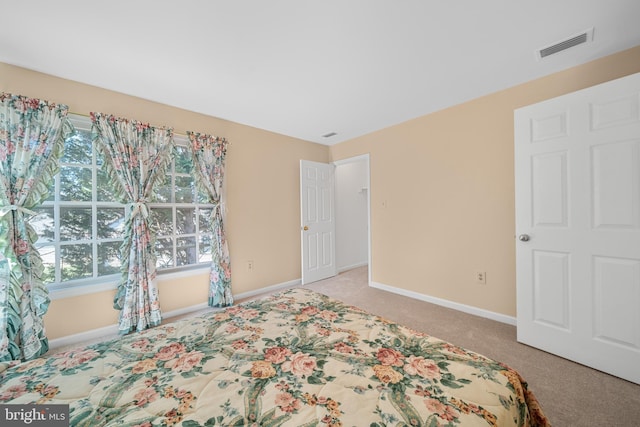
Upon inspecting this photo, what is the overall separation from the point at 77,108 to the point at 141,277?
5.73ft

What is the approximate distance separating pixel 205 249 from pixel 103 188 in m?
1.25

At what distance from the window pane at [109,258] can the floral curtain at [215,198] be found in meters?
0.94

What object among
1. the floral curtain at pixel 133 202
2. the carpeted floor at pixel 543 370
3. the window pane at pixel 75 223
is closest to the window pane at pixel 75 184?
the window pane at pixel 75 223

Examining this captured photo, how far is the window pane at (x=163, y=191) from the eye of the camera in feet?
8.89

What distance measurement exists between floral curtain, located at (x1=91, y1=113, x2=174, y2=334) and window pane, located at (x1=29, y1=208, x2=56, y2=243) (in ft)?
1.86

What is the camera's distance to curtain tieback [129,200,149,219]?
2.48m

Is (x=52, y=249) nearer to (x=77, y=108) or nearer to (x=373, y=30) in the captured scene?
(x=77, y=108)

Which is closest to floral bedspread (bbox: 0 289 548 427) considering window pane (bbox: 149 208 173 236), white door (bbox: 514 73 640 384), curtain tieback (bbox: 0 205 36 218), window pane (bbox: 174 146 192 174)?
white door (bbox: 514 73 640 384)

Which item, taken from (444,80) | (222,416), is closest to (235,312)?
(222,416)

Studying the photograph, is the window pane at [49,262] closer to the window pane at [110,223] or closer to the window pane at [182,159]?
the window pane at [110,223]

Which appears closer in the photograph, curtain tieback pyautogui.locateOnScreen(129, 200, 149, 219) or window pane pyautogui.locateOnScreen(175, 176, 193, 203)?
curtain tieback pyautogui.locateOnScreen(129, 200, 149, 219)

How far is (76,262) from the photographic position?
2373 mm

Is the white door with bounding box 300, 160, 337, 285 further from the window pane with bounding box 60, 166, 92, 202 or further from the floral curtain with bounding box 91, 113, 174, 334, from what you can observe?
the window pane with bounding box 60, 166, 92, 202

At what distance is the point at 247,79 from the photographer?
2.27 metres
